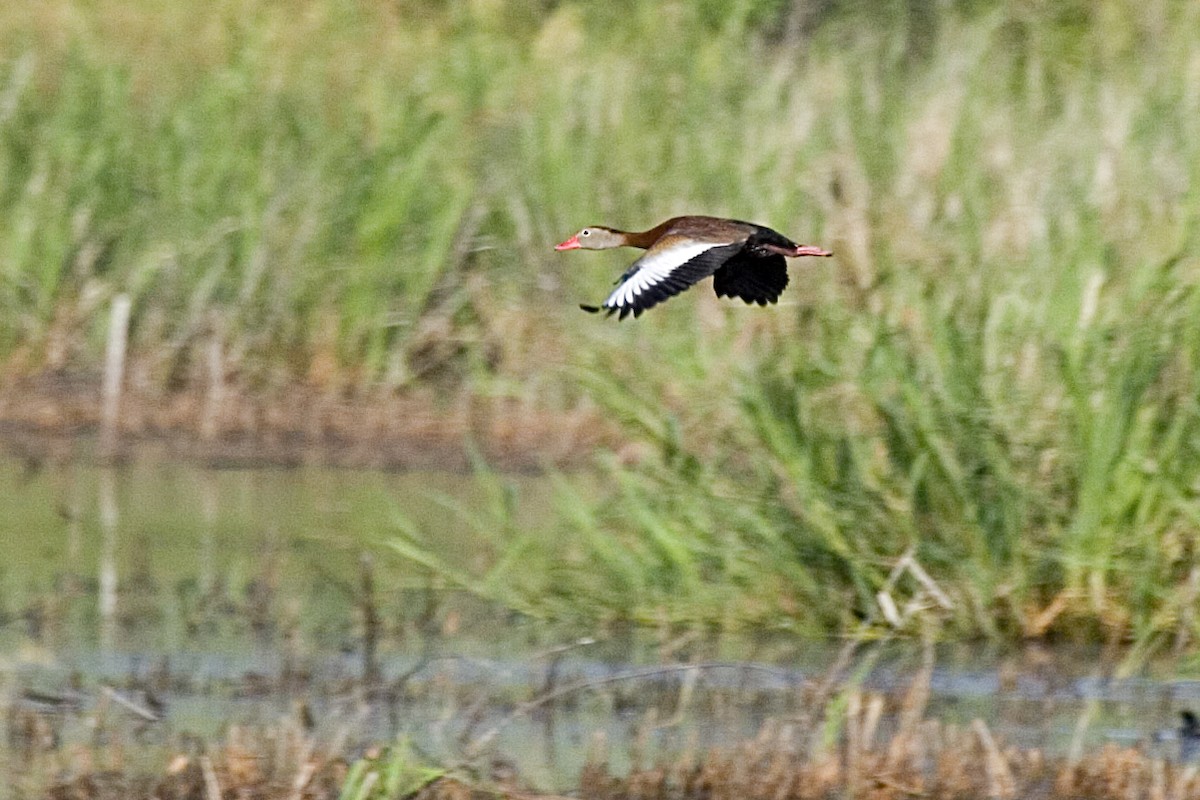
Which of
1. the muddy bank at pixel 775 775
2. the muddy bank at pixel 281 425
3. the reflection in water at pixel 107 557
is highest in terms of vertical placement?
the muddy bank at pixel 281 425

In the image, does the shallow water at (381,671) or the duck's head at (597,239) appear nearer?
the duck's head at (597,239)

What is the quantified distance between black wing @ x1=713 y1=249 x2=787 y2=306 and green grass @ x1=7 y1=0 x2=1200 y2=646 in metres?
1.82

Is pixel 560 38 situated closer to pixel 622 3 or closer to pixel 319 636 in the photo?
pixel 622 3

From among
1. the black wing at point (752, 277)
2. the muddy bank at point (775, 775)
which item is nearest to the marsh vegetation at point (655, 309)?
the muddy bank at point (775, 775)

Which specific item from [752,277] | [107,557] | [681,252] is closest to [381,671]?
[107,557]

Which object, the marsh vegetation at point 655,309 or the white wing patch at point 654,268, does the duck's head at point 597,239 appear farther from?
the marsh vegetation at point 655,309

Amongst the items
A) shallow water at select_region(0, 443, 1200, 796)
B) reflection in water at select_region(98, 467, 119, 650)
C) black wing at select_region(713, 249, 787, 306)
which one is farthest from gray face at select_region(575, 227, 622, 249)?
reflection in water at select_region(98, 467, 119, 650)

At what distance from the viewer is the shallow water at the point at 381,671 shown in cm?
619

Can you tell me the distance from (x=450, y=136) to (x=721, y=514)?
441 cm

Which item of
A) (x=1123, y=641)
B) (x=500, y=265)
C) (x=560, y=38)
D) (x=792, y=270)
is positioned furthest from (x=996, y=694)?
(x=560, y=38)

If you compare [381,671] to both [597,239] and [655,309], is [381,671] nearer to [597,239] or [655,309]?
[655,309]

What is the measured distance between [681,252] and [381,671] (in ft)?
9.19

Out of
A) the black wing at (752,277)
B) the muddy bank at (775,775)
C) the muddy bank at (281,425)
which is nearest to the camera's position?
the black wing at (752,277)

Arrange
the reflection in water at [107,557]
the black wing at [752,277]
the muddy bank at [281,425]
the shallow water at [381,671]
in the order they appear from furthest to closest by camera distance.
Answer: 1. the muddy bank at [281,425]
2. the reflection in water at [107,557]
3. the shallow water at [381,671]
4. the black wing at [752,277]
